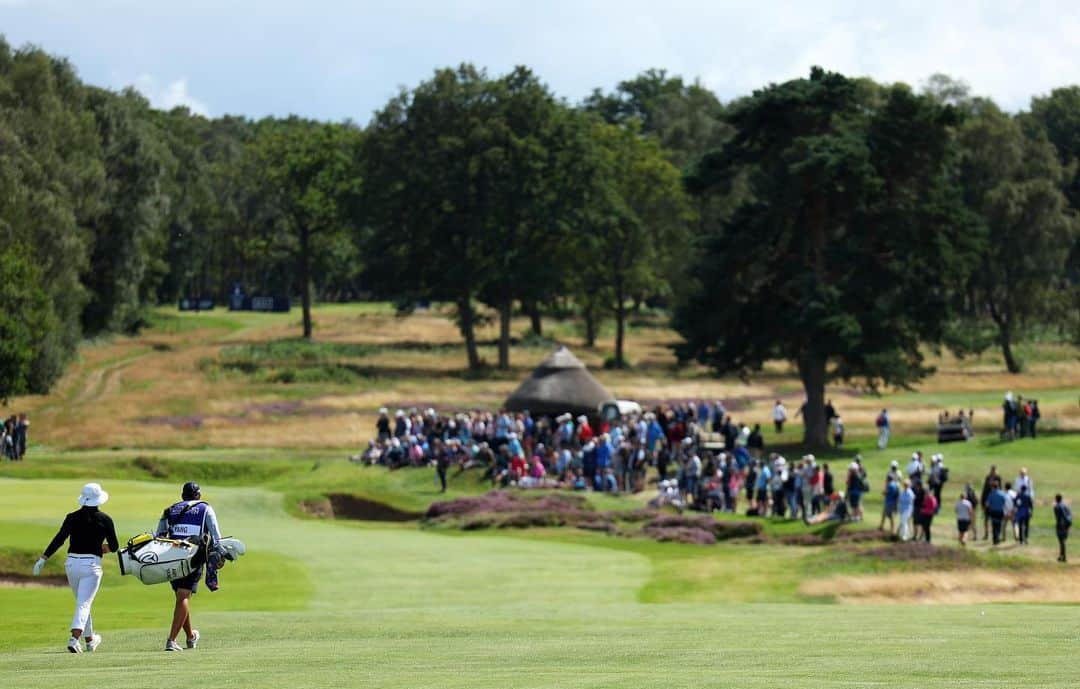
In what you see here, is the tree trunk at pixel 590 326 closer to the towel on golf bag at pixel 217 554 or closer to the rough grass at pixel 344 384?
the rough grass at pixel 344 384

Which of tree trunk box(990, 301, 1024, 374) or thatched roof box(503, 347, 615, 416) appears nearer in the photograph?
thatched roof box(503, 347, 615, 416)

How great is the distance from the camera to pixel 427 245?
10306 cm

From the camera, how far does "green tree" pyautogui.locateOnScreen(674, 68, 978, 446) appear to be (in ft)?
210

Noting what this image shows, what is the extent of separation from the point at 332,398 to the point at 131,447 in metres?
20.5

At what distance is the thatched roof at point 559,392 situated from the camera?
5897cm

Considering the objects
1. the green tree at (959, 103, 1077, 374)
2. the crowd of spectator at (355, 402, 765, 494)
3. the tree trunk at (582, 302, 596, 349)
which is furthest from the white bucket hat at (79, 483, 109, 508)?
the tree trunk at (582, 302, 596, 349)

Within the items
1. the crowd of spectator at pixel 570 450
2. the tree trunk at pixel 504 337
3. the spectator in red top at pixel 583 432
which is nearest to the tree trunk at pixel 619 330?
the tree trunk at pixel 504 337

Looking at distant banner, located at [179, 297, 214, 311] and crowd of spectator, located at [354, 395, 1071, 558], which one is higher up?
distant banner, located at [179, 297, 214, 311]

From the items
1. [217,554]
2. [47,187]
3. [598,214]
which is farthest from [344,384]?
[217,554]

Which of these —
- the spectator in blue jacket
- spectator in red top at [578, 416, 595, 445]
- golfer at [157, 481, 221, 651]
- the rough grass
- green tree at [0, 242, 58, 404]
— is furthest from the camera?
the rough grass

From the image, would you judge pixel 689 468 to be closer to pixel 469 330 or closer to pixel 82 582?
pixel 82 582

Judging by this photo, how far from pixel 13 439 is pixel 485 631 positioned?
129ft

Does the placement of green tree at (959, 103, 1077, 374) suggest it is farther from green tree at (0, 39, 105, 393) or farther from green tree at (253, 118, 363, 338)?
green tree at (0, 39, 105, 393)

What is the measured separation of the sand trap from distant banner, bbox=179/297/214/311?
410 ft
